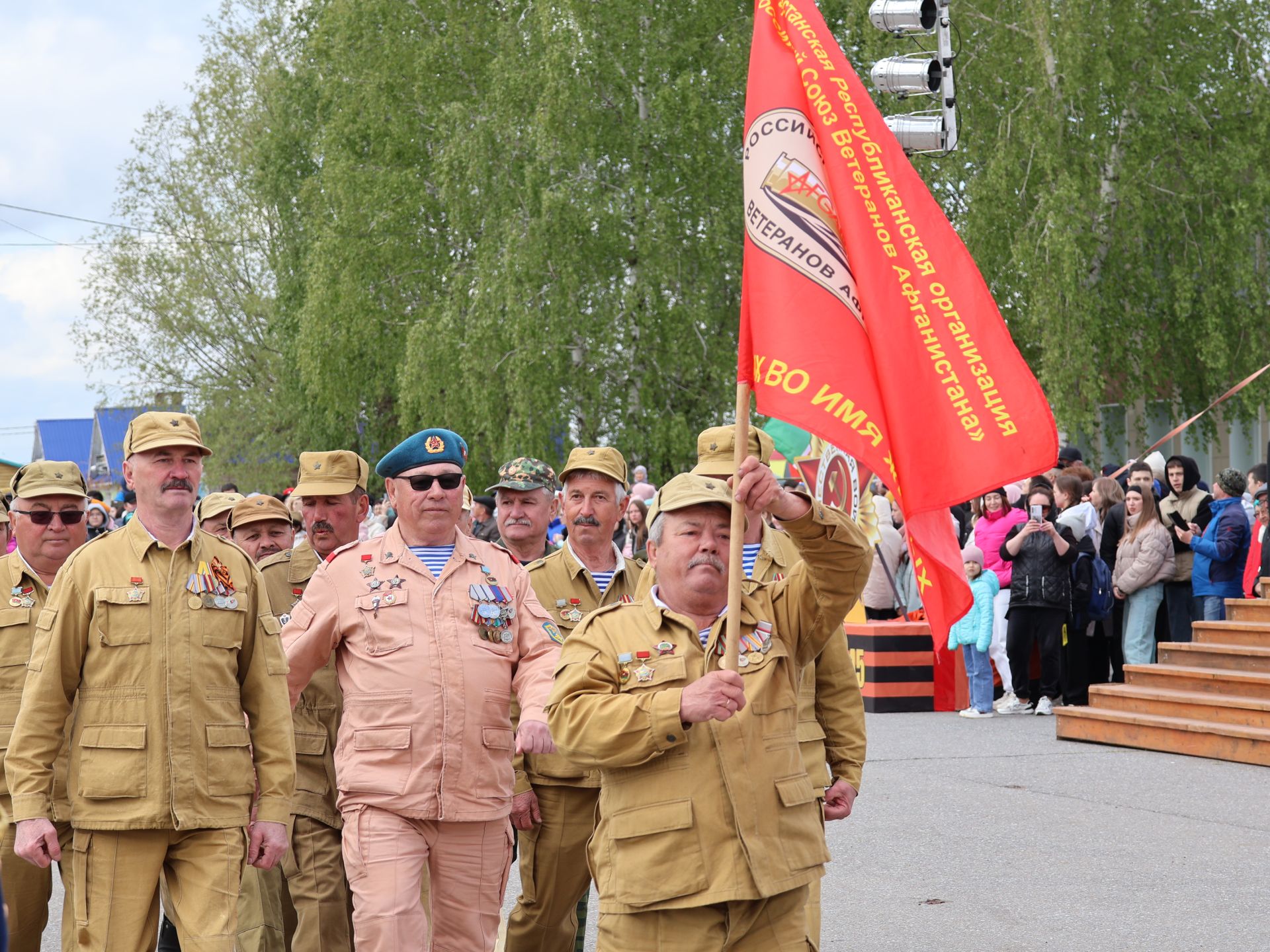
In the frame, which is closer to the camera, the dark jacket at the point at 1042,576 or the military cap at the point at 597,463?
the military cap at the point at 597,463

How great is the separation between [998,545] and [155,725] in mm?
11095

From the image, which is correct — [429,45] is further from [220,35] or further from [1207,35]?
[220,35]

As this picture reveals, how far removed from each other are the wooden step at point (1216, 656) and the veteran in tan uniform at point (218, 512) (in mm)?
8235

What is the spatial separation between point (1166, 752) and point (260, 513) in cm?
797

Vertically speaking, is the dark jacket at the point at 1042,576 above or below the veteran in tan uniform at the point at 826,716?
above

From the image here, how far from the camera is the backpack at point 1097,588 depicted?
14398 mm

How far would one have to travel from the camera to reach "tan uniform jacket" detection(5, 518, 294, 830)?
5137 millimetres

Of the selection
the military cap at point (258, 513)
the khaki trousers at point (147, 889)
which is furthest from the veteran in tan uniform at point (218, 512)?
the khaki trousers at point (147, 889)

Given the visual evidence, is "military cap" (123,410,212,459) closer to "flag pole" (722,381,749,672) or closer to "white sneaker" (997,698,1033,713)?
"flag pole" (722,381,749,672)

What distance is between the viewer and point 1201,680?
13.0m

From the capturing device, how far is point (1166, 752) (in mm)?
12586

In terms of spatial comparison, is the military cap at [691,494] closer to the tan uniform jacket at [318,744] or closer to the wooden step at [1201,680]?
the tan uniform jacket at [318,744]

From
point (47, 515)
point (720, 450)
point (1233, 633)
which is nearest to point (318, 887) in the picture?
point (47, 515)

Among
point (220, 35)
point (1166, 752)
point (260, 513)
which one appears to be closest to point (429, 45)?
point (220, 35)
